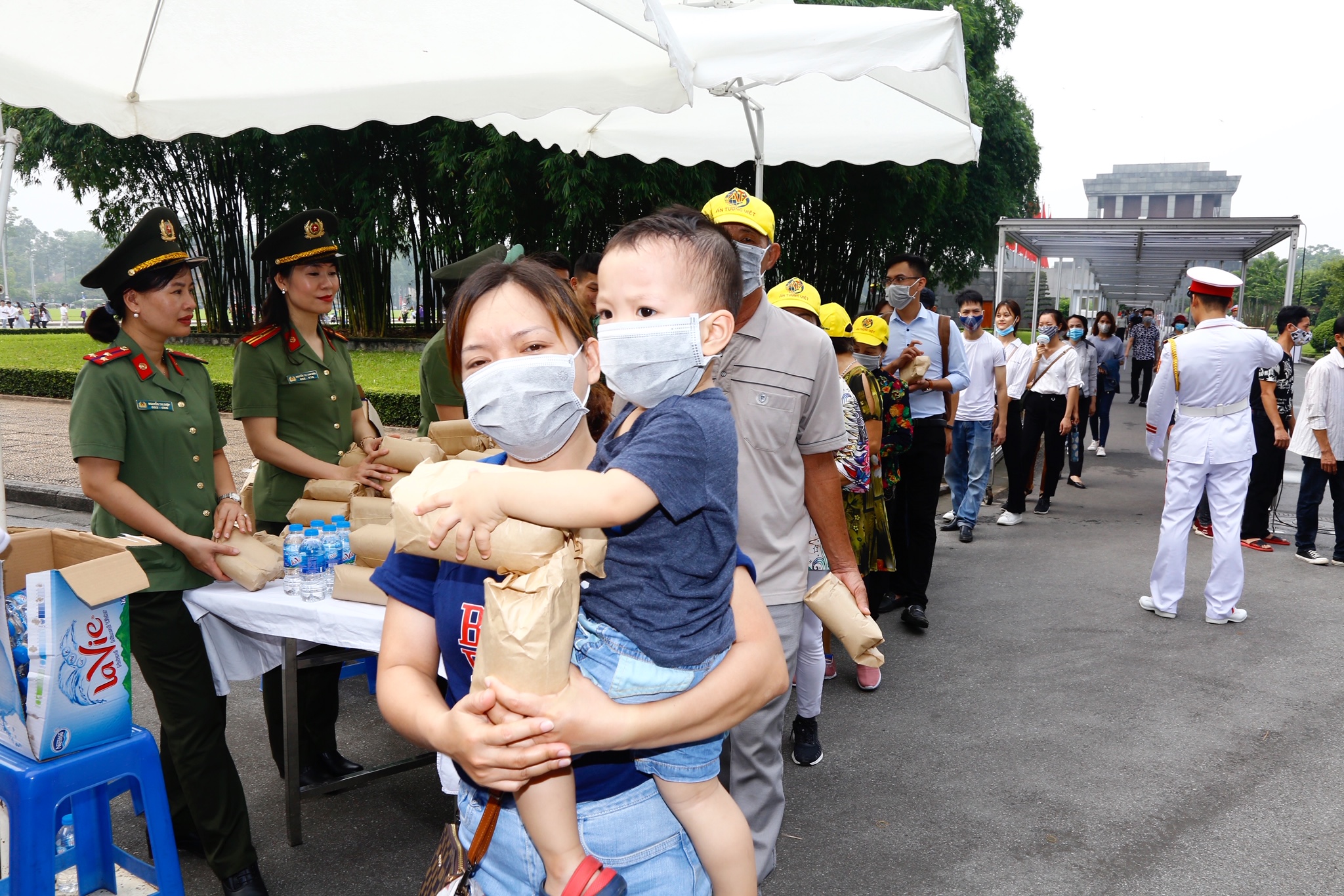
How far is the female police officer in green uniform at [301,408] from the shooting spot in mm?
3332

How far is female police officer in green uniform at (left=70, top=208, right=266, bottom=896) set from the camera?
2643 mm

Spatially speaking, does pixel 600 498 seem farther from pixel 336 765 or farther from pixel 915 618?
pixel 915 618

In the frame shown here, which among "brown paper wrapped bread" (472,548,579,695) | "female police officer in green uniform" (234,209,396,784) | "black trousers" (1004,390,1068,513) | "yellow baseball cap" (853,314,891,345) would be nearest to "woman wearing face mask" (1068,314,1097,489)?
"black trousers" (1004,390,1068,513)

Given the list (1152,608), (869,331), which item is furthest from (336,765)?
(1152,608)

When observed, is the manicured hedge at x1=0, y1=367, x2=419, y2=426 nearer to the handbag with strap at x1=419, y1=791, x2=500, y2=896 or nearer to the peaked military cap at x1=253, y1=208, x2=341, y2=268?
the peaked military cap at x1=253, y1=208, x2=341, y2=268

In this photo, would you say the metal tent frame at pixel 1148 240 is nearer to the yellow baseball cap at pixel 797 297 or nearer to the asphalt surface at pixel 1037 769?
the asphalt surface at pixel 1037 769

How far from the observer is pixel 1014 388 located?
8.80 m

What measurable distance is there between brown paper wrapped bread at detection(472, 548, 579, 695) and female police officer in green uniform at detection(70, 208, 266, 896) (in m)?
2.02

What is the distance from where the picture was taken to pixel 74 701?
7.62 ft


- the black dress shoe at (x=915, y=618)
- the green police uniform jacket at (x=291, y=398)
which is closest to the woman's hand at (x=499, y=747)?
the green police uniform jacket at (x=291, y=398)

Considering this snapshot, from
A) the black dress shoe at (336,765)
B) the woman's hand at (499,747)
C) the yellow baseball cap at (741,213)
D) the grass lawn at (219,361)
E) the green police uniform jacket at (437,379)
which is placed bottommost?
the black dress shoe at (336,765)

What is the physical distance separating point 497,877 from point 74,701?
1587 mm

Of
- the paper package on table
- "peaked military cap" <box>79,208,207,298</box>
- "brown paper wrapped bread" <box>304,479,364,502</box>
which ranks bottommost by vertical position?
the paper package on table

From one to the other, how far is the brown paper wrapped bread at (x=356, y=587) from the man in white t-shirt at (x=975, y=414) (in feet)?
18.9
